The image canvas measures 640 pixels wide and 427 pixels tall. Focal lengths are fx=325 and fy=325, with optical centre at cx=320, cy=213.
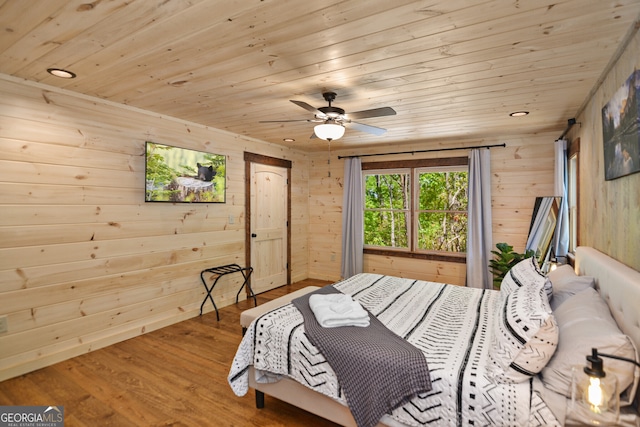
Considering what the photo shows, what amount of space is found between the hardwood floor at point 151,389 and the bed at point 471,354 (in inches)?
9.4

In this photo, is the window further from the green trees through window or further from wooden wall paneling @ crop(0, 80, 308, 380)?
wooden wall paneling @ crop(0, 80, 308, 380)

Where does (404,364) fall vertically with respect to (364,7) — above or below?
below

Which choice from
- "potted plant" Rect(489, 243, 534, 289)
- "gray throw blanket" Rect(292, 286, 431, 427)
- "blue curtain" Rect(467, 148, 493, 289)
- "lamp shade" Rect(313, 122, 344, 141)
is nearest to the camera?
"gray throw blanket" Rect(292, 286, 431, 427)

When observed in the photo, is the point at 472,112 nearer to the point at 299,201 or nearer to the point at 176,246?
the point at 299,201

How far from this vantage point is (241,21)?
174 cm

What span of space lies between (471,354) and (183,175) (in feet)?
11.3

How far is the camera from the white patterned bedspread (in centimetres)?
148

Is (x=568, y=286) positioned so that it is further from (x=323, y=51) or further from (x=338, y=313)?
(x=323, y=51)

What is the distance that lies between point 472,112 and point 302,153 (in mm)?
3125

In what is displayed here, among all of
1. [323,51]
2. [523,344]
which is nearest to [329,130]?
[323,51]

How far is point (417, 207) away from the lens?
5227mm

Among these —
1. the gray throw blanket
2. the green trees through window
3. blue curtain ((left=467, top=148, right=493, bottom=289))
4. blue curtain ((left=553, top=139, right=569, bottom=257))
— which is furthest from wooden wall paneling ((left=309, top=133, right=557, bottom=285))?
the gray throw blanket

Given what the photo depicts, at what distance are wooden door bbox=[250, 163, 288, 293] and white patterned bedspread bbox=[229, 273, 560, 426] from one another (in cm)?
229

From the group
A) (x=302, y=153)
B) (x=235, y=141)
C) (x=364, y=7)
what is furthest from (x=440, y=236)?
(x=364, y=7)
